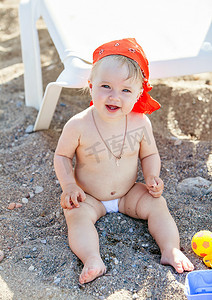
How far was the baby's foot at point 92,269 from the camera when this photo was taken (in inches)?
58.1

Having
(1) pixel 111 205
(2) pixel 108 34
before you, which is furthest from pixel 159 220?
(2) pixel 108 34

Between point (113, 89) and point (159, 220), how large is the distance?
0.57 m

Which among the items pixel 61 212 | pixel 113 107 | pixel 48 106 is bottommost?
pixel 61 212

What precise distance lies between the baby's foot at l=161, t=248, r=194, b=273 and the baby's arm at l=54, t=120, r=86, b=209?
393 mm

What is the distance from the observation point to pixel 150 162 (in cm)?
190

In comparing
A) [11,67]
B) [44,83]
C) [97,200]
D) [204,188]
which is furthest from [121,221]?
[11,67]

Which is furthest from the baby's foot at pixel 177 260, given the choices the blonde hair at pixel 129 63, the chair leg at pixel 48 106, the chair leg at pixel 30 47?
the chair leg at pixel 30 47

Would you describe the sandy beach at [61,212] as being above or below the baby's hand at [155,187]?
below

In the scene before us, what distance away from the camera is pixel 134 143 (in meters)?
1.84

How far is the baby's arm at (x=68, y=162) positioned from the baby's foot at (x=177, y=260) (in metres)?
0.39

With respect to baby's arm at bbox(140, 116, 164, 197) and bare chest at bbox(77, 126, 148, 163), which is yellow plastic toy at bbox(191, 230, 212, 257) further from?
bare chest at bbox(77, 126, 148, 163)

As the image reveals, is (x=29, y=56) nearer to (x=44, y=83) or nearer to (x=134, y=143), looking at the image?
(x=44, y=83)

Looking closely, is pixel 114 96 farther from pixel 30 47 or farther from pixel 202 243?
pixel 30 47

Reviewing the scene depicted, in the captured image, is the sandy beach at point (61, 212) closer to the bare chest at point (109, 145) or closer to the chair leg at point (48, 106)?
the chair leg at point (48, 106)
